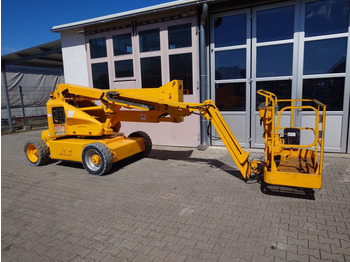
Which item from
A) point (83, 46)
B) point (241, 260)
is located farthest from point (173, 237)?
point (83, 46)

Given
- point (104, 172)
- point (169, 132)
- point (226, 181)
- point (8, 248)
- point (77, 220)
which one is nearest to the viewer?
point (8, 248)

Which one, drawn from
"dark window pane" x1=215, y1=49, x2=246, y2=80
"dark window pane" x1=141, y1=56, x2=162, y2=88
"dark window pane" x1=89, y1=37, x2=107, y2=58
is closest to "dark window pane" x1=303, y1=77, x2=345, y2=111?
"dark window pane" x1=215, y1=49, x2=246, y2=80

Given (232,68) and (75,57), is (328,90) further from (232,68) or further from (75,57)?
(75,57)

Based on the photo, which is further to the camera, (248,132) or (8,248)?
(248,132)

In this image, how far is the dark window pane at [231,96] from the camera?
7953mm

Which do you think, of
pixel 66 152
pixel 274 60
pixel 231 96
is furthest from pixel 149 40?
pixel 66 152

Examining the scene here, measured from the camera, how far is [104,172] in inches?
233

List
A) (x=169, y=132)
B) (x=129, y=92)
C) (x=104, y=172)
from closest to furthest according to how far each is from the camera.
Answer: (x=104, y=172) → (x=129, y=92) → (x=169, y=132)

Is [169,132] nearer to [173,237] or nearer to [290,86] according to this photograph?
[290,86]

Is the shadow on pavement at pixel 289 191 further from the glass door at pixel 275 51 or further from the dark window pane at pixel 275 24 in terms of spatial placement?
the dark window pane at pixel 275 24

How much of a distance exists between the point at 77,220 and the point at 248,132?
5.77 m

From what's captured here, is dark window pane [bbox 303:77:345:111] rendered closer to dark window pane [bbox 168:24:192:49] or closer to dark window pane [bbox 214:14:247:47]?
dark window pane [bbox 214:14:247:47]

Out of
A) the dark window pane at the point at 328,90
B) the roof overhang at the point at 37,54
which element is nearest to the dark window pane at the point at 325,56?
the dark window pane at the point at 328,90

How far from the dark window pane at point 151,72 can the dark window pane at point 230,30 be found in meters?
2.15
